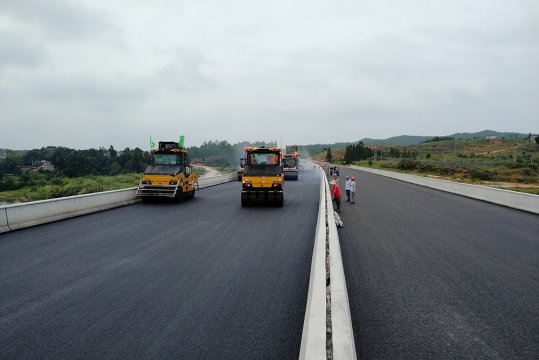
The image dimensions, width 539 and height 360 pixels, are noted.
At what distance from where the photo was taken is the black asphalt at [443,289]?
3.81m

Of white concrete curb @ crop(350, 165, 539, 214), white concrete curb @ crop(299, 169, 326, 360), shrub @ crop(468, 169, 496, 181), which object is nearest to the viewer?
white concrete curb @ crop(299, 169, 326, 360)

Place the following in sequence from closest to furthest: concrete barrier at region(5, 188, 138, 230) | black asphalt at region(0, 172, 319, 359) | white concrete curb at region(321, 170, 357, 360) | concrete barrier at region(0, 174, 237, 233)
Result: white concrete curb at region(321, 170, 357, 360) < black asphalt at region(0, 172, 319, 359) < concrete barrier at region(0, 174, 237, 233) < concrete barrier at region(5, 188, 138, 230)

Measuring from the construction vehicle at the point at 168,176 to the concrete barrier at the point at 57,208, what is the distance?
1117mm

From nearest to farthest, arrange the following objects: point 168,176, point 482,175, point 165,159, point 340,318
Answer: point 340,318 < point 168,176 < point 165,159 < point 482,175

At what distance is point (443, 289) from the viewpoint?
5504 millimetres

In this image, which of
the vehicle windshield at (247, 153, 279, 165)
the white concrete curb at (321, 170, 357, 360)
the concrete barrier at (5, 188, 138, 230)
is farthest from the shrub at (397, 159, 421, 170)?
the white concrete curb at (321, 170, 357, 360)

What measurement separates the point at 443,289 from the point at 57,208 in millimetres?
12908

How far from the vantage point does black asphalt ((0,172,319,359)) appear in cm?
373

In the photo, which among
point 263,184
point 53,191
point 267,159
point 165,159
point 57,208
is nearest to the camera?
point 57,208

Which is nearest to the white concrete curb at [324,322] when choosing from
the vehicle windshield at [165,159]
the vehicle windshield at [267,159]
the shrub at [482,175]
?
the vehicle windshield at [267,159]

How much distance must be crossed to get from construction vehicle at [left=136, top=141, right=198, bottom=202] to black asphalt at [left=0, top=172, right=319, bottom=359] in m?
7.12

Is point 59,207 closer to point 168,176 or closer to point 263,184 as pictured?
point 168,176

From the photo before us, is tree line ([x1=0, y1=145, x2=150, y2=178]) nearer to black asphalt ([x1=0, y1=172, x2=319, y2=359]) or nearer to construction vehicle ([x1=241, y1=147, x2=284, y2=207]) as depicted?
construction vehicle ([x1=241, y1=147, x2=284, y2=207])

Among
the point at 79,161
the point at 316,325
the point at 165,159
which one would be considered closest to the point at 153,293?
the point at 316,325
